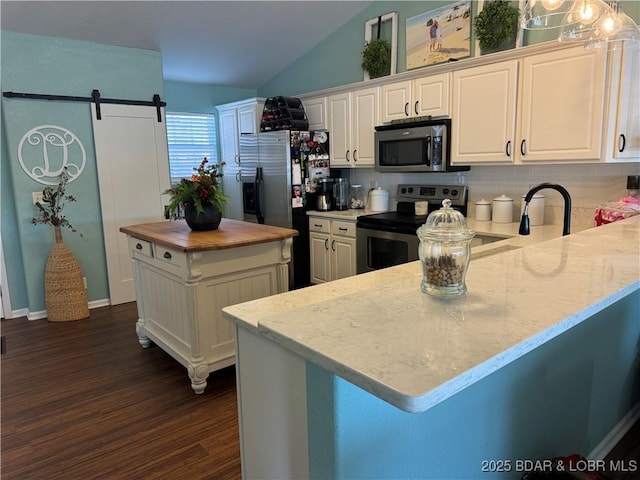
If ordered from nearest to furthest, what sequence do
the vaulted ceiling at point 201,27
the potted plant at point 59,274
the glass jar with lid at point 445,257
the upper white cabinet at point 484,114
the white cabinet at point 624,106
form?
the glass jar with lid at point 445,257 < the white cabinet at point 624,106 < the upper white cabinet at point 484,114 < the vaulted ceiling at point 201,27 < the potted plant at point 59,274

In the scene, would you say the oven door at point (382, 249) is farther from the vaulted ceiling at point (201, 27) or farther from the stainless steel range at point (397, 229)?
the vaulted ceiling at point (201, 27)

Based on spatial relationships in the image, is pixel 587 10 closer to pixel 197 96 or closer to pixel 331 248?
pixel 331 248

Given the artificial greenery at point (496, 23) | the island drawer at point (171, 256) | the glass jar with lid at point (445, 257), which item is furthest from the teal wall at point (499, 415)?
the artificial greenery at point (496, 23)

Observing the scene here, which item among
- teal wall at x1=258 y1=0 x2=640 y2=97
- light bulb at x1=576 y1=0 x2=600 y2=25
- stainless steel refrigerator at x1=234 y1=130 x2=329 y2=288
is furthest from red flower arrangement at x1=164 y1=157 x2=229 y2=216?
light bulb at x1=576 y1=0 x2=600 y2=25

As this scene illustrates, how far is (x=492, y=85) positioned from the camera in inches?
125

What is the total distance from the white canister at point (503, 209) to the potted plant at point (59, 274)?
3.74 metres

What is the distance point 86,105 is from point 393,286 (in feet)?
13.3

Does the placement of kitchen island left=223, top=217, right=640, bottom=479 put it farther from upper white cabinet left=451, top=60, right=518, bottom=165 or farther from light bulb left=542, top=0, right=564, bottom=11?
upper white cabinet left=451, top=60, right=518, bottom=165

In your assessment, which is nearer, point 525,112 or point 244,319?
point 244,319

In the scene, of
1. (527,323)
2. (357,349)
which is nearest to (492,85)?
(527,323)

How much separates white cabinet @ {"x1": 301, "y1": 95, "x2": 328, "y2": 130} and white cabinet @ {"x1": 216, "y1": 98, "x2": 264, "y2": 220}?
62 cm

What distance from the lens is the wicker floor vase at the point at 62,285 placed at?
3.93 m

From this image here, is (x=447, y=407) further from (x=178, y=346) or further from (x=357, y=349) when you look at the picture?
(x=178, y=346)

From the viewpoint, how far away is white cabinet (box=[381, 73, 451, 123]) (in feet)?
11.5
